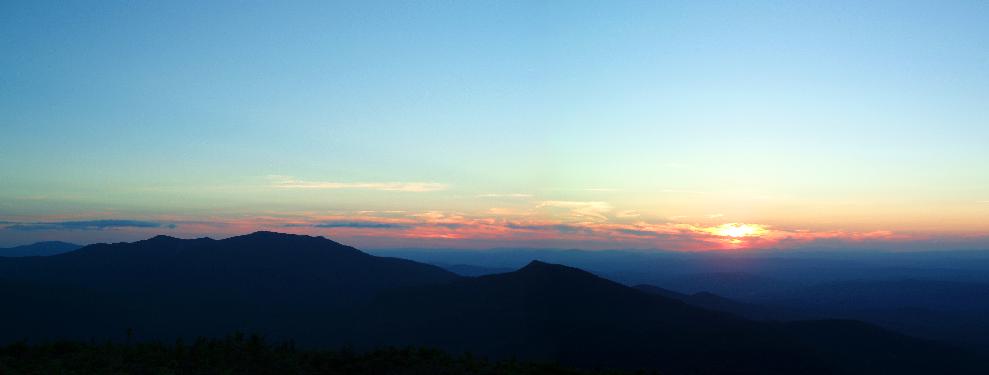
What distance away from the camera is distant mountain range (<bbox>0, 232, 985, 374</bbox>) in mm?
73938

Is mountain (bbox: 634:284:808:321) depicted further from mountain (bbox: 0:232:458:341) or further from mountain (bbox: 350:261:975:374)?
mountain (bbox: 0:232:458:341)

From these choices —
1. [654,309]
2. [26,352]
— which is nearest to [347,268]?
[654,309]

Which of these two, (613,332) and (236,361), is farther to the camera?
(613,332)

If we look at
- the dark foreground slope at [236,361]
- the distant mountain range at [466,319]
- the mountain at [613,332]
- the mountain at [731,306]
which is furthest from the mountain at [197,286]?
the dark foreground slope at [236,361]

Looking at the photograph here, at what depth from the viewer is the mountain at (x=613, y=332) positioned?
231 feet

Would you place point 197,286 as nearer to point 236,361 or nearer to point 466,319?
point 466,319

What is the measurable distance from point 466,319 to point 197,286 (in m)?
75.8

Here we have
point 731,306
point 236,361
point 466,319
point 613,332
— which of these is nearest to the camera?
point 236,361

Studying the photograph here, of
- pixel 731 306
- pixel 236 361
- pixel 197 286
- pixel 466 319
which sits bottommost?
pixel 731 306

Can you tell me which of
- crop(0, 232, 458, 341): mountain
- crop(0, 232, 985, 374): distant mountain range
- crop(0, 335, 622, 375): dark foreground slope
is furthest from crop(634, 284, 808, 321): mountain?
crop(0, 335, 622, 375): dark foreground slope

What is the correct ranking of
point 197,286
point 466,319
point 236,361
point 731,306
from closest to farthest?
point 236,361
point 466,319
point 197,286
point 731,306

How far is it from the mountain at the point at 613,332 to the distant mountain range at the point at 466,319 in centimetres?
27

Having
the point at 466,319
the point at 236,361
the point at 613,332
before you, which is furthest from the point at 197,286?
the point at 236,361

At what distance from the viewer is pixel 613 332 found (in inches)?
3125
